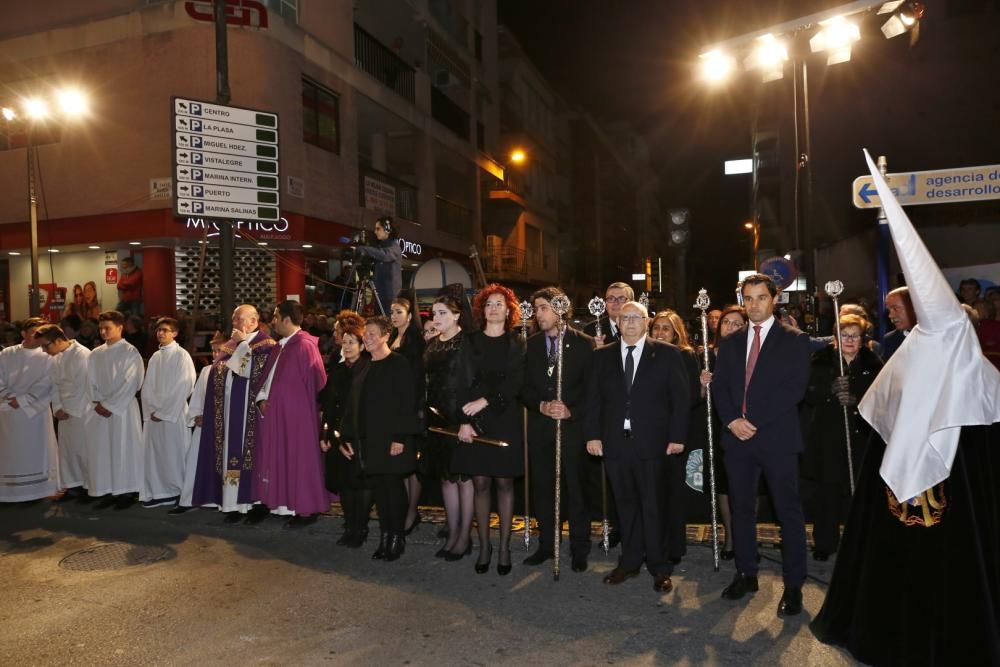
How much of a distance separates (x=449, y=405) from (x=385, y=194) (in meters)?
16.7

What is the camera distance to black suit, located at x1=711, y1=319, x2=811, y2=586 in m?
4.78

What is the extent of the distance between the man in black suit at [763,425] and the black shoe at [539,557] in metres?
1.46

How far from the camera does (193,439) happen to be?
8047mm

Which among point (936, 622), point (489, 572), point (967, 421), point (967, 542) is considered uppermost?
point (967, 421)

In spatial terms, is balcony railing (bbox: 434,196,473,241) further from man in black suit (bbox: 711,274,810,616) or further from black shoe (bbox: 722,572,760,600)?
black shoe (bbox: 722,572,760,600)

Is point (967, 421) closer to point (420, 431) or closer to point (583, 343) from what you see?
point (583, 343)

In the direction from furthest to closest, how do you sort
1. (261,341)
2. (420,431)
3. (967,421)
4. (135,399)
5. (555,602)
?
(135,399)
(261,341)
(420,431)
(555,602)
(967,421)

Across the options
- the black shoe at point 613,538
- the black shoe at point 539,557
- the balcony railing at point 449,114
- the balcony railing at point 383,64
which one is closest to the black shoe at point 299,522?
the black shoe at point 539,557

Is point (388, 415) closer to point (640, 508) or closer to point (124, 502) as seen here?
point (640, 508)

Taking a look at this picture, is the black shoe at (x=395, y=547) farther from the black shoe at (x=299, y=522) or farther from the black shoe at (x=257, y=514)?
the black shoe at (x=257, y=514)

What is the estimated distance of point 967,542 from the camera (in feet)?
11.8

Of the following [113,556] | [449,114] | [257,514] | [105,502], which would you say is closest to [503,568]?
[257,514]

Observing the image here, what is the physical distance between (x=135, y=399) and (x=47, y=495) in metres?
1.54

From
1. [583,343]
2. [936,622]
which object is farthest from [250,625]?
[936,622]
